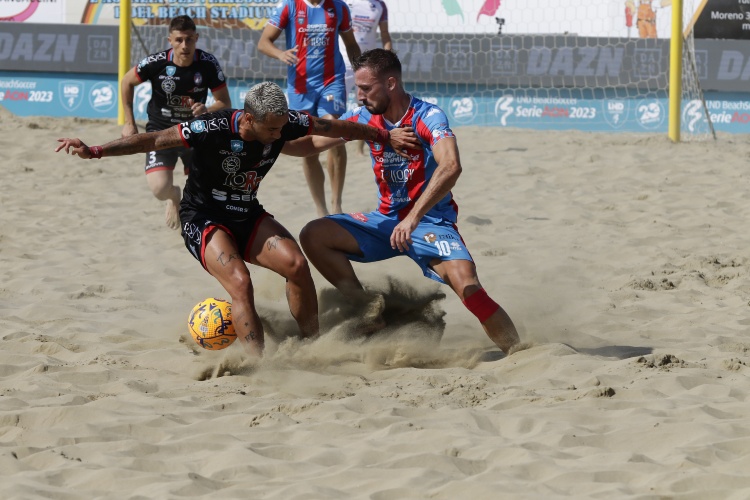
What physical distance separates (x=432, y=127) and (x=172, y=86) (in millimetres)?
3308

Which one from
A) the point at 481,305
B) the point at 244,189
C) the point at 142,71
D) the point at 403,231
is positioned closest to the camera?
the point at 403,231

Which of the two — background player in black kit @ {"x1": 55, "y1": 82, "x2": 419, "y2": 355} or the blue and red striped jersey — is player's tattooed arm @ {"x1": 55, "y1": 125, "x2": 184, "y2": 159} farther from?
the blue and red striped jersey

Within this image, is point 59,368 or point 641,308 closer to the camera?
point 59,368

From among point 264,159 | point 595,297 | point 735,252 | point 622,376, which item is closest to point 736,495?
point 622,376

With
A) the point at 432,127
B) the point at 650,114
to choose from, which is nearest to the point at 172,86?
the point at 432,127

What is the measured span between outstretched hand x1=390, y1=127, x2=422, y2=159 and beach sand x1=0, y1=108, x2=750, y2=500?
814 millimetres

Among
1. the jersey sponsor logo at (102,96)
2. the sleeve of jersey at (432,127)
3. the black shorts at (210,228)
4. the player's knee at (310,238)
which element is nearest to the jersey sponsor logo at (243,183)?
the black shorts at (210,228)

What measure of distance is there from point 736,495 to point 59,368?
Answer: 9.78 feet

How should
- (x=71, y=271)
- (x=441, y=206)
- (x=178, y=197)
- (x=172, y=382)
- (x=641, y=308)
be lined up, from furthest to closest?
(x=178, y=197) < (x=71, y=271) < (x=641, y=308) < (x=441, y=206) < (x=172, y=382)

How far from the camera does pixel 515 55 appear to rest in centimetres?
1335

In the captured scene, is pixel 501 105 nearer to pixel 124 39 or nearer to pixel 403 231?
pixel 124 39

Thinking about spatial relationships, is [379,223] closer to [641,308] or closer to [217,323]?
[217,323]

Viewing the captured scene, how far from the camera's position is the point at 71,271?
6840mm

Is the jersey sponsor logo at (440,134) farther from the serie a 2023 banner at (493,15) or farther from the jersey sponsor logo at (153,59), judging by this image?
the serie a 2023 banner at (493,15)
